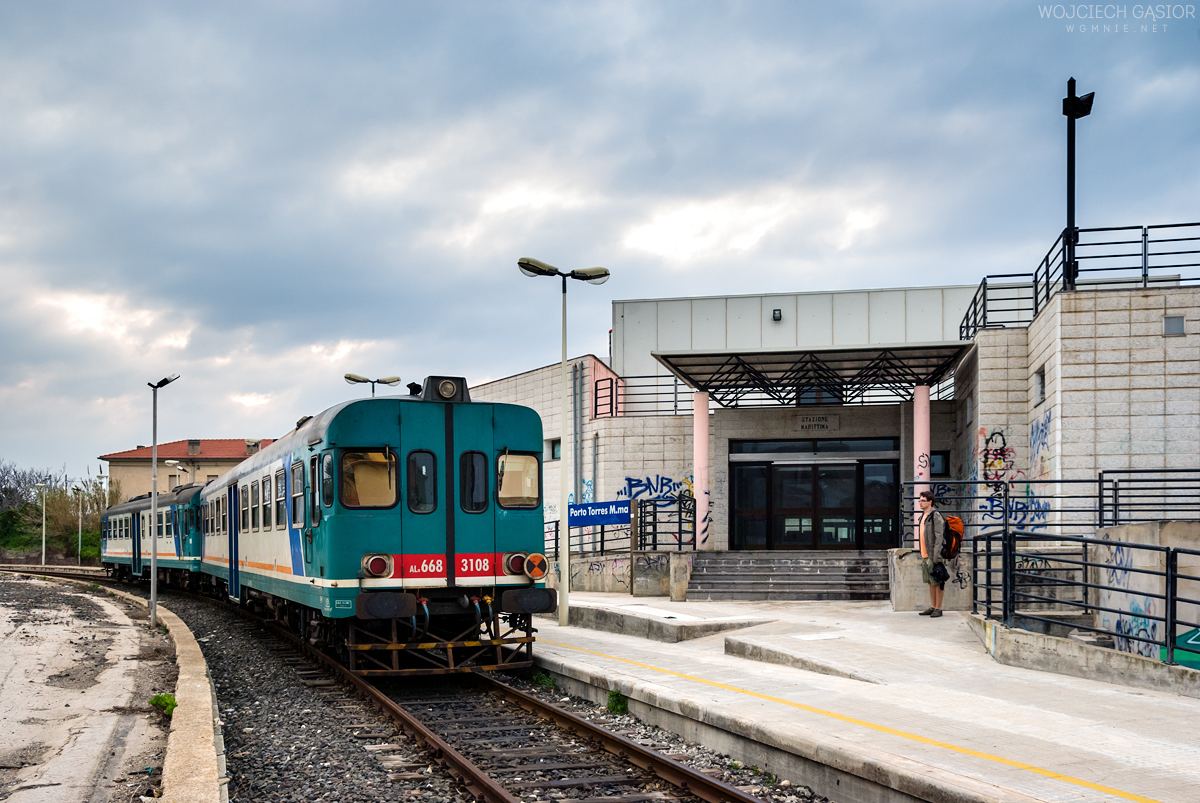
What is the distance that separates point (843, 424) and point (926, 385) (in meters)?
2.80

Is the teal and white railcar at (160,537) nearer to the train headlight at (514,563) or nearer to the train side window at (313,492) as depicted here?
the train side window at (313,492)

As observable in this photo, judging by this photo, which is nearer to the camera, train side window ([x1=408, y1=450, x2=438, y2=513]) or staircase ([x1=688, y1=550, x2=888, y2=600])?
train side window ([x1=408, y1=450, x2=438, y2=513])

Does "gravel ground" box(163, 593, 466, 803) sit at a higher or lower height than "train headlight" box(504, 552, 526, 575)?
lower

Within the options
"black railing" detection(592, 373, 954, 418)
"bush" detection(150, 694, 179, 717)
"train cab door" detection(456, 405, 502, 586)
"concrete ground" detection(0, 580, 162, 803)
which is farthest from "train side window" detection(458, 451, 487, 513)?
"black railing" detection(592, 373, 954, 418)

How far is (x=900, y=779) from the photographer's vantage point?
5.94 metres

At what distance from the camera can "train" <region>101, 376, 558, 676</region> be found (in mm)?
10828

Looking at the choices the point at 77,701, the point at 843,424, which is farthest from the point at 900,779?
the point at 843,424

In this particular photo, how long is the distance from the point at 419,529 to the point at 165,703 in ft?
9.56

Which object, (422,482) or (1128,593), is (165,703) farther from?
(1128,593)

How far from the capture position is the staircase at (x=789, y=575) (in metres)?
19.2

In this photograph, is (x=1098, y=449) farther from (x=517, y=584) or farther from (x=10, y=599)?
(x=10, y=599)

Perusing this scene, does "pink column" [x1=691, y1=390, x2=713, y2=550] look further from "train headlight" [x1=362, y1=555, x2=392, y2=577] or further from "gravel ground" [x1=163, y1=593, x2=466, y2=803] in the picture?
"train headlight" [x1=362, y1=555, x2=392, y2=577]

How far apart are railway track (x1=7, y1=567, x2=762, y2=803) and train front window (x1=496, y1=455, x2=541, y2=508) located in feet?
6.49

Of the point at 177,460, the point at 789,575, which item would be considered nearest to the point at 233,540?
the point at 789,575
